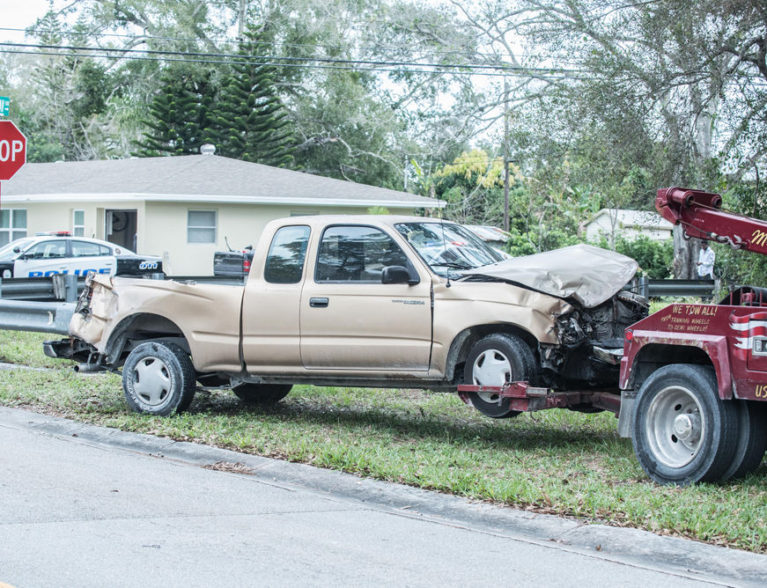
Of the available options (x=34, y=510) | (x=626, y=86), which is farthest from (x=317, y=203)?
(x=34, y=510)

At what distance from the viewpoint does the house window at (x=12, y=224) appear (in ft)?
117

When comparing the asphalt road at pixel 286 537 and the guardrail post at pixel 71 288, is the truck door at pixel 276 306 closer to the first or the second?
the asphalt road at pixel 286 537

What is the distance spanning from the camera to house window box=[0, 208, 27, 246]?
35562mm

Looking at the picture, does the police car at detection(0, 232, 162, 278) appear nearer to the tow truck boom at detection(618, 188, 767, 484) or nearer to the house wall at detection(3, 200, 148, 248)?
the house wall at detection(3, 200, 148, 248)

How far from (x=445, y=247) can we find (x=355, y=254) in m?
0.85

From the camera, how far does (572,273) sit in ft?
28.5

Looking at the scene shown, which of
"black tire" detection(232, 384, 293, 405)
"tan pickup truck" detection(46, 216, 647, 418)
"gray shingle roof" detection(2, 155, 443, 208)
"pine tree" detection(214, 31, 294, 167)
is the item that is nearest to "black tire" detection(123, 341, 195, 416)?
"tan pickup truck" detection(46, 216, 647, 418)

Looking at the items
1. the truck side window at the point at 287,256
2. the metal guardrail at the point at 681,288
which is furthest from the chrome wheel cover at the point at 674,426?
the metal guardrail at the point at 681,288

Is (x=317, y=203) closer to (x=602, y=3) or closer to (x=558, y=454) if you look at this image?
(x=602, y=3)

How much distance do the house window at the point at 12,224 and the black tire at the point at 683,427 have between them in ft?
103

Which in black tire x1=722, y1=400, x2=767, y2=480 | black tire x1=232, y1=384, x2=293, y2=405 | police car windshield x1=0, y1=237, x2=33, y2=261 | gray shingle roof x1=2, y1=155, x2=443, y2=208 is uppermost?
gray shingle roof x1=2, y1=155, x2=443, y2=208

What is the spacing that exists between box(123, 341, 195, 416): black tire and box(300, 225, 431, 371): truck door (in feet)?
4.53

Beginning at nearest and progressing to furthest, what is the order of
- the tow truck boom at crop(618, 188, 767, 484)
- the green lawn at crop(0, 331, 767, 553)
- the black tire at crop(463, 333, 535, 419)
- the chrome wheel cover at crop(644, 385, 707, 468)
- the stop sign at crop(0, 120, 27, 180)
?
the green lawn at crop(0, 331, 767, 553), the tow truck boom at crop(618, 188, 767, 484), the chrome wheel cover at crop(644, 385, 707, 468), the black tire at crop(463, 333, 535, 419), the stop sign at crop(0, 120, 27, 180)

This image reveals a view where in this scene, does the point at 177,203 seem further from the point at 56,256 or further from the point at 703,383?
the point at 703,383
